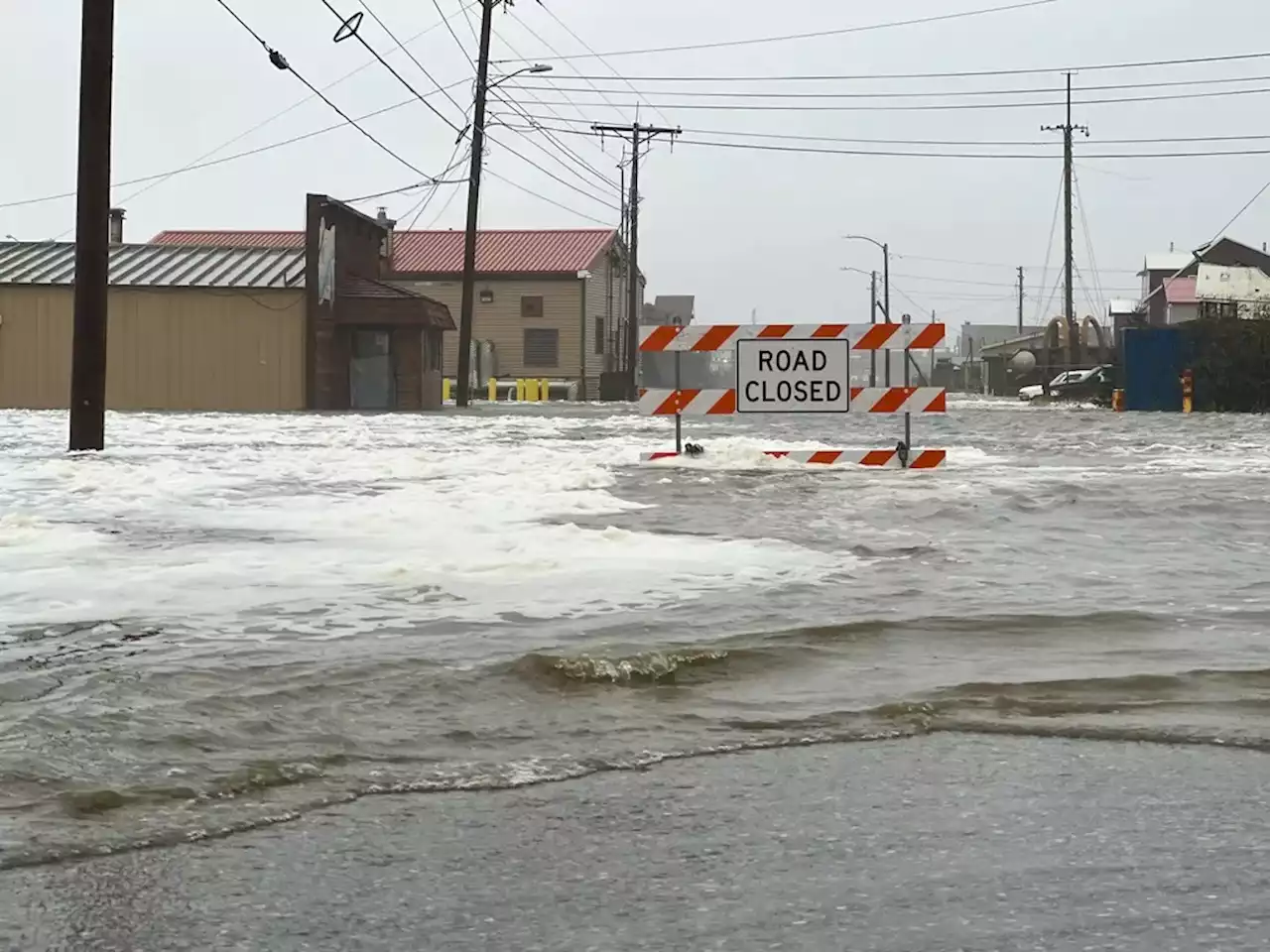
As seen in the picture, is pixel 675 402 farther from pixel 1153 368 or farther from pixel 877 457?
pixel 1153 368

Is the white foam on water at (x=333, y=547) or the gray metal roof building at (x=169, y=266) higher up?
the gray metal roof building at (x=169, y=266)

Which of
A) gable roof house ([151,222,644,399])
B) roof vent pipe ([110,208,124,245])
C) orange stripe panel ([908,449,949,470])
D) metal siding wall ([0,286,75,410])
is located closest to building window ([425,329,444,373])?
metal siding wall ([0,286,75,410])

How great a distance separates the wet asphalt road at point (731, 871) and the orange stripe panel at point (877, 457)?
10.9 m

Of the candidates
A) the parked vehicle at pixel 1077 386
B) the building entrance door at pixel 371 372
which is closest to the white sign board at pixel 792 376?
the building entrance door at pixel 371 372

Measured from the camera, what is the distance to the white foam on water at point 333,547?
7.19m

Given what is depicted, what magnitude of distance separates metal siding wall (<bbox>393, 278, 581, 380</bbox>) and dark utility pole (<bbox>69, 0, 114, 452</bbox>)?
44.5m

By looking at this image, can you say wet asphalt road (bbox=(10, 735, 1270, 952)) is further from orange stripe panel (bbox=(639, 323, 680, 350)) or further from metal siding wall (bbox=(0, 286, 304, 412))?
metal siding wall (bbox=(0, 286, 304, 412))

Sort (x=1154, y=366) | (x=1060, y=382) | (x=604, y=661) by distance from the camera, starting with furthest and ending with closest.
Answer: (x=1060, y=382) → (x=1154, y=366) → (x=604, y=661)

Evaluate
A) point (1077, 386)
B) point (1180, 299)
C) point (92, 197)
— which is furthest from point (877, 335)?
point (1180, 299)

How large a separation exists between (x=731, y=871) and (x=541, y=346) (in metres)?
57.9

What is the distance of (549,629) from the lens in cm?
664

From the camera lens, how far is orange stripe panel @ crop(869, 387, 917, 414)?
14.7 m

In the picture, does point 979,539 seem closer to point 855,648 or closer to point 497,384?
point 855,648

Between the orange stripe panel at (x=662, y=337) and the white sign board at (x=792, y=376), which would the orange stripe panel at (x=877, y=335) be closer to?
the white sign board at (x=792, y=376)
